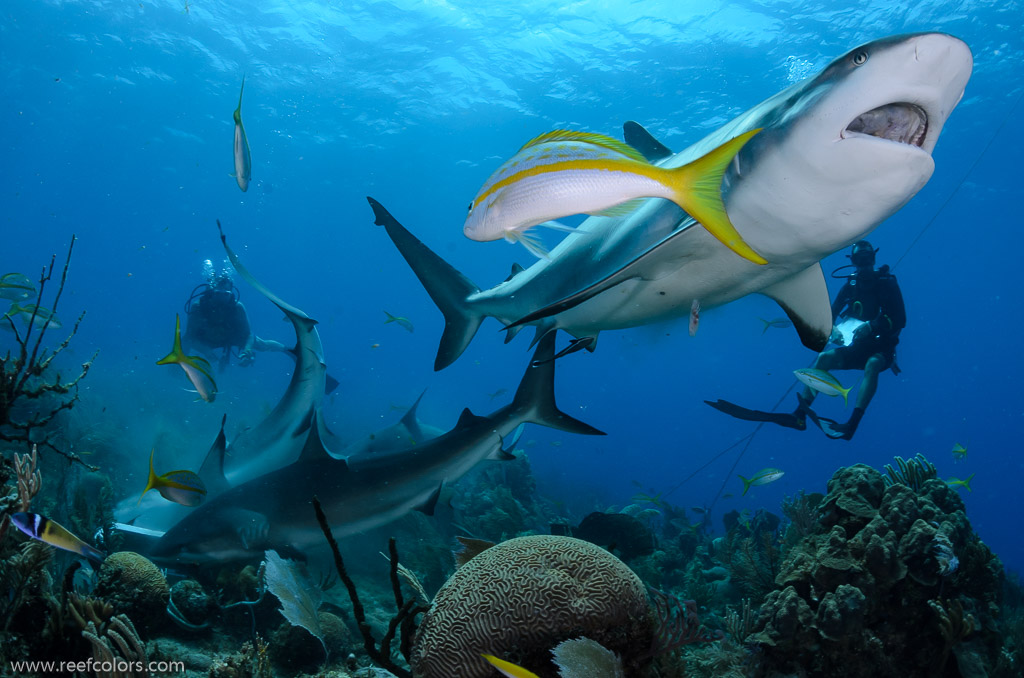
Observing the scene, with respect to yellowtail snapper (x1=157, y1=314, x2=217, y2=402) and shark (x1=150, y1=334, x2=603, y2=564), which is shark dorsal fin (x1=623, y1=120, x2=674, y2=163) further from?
yellowtail snapper (x1=157, y1=314, x2=217, y2=402)

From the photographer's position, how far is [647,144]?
14.8ft

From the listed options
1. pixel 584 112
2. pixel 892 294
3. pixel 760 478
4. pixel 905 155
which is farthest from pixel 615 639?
pixel 584 112

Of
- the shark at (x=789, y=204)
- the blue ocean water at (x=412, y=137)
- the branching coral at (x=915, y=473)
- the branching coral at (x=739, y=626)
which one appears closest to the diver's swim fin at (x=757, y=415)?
the blue ocean water at (x=412, y=137)

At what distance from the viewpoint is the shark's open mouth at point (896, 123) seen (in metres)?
2.36

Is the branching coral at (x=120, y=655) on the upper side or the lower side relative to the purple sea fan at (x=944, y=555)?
lower

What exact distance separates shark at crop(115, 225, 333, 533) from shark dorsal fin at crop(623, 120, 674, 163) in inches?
176

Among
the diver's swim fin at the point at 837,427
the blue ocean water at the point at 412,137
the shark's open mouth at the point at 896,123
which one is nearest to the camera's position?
the shark's open mouth at the point at 896,123

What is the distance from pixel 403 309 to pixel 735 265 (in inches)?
5103

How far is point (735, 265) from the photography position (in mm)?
3570

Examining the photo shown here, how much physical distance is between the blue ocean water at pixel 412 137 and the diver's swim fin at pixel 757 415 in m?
1.32

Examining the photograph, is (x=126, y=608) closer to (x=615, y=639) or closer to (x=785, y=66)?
(x=615, y=639)

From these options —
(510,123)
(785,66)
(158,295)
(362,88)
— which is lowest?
(158,295)

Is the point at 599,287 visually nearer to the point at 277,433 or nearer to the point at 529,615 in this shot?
the point at 529,615

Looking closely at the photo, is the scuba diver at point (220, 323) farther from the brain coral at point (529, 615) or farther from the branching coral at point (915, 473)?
the branching coral at point (915, 473)
